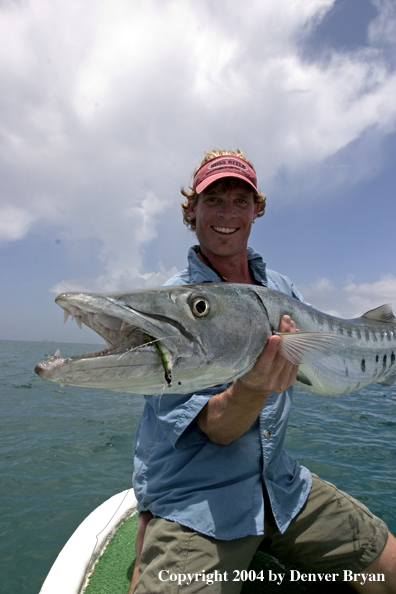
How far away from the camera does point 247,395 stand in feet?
6.72

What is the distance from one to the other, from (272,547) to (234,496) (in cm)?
78

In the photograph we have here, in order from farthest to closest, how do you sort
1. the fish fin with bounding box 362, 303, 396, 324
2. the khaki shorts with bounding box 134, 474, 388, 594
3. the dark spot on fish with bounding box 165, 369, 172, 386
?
the fish fin with bounding box 362, 303, 396, 324, the khaki shorts with bounding box 134, 474, 388, 594, the dark spot on fish with bounding box 165, 369, 172, 386

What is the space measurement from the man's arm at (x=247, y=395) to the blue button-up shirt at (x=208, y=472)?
0.10 meters

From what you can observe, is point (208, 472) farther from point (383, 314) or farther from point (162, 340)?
point (383, 314)

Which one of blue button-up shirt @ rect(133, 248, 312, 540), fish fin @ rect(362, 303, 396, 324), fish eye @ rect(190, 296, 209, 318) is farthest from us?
fish fin @ rect(362, 303, 396, 324)

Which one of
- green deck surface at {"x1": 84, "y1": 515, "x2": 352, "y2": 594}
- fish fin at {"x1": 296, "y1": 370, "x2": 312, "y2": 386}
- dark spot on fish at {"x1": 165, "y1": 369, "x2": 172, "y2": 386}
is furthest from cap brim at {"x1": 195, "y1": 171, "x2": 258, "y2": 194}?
green deck surface at {"x1": 84, "y1": 515, "x2": 352, "y2": 594}

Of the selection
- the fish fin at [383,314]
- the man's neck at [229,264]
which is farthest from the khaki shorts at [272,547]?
the fish fin at [383,314]

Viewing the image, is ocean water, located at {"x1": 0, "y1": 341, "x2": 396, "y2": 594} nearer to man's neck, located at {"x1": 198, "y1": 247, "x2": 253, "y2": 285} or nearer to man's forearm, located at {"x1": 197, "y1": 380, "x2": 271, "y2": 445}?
man's forearm, located at {"x1": 197, "y1": 380, "x2": 271, "y2": 445}

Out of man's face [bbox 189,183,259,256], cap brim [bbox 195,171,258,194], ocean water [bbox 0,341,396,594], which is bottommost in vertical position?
ocean water [bbox 0,341,396,594]

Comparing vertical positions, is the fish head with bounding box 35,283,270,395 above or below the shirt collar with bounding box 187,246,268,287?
below

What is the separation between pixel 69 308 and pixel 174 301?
504 millimetres

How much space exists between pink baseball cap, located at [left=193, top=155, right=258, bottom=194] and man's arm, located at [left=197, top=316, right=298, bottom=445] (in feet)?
5.25

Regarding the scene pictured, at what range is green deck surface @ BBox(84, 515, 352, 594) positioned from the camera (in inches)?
114

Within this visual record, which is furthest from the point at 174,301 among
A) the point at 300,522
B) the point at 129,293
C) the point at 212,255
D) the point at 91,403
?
the point at 91,403
